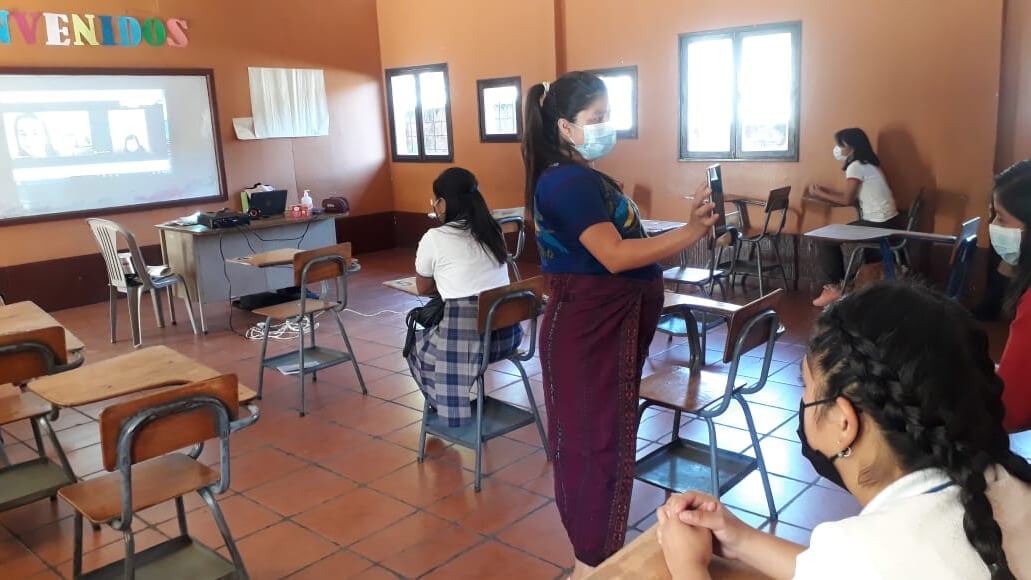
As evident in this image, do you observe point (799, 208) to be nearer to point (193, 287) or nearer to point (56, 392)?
point (193, 287)

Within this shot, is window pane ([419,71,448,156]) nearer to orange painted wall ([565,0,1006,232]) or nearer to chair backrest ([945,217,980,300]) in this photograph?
orange painted wall ([565,0,1006,232])

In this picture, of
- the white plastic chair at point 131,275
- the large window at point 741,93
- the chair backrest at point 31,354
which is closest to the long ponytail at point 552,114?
the chair backrest at point 31,354

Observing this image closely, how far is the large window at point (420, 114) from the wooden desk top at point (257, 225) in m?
2.30

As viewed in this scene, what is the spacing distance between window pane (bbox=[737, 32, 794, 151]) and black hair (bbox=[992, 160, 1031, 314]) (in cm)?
433

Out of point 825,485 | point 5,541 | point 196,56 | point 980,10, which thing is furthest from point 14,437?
point 980,10

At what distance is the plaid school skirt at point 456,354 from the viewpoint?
313 cm

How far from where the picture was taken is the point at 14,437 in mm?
3811

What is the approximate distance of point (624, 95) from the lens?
6.94 m

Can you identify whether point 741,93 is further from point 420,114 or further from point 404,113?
point 404,113

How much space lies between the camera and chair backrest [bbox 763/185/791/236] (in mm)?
5797

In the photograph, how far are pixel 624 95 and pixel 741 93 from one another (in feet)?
3.63

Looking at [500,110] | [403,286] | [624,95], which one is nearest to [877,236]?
[403,286]

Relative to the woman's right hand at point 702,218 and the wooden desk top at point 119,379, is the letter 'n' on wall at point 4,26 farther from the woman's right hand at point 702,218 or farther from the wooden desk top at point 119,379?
the woman's right hand at point 702,218

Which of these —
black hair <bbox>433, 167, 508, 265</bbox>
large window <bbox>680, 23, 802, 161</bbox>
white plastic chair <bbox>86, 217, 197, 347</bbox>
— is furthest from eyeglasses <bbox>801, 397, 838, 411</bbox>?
large window <bbox>680, 23, 802, 161</bbox>
